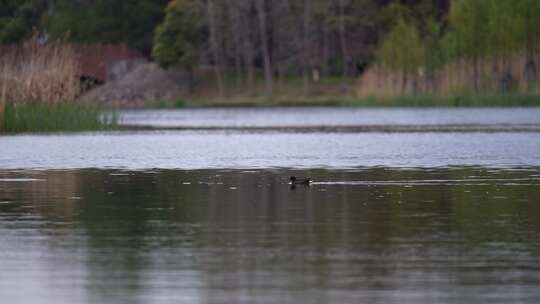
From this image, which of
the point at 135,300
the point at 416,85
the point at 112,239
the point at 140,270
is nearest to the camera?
the point at 135,300

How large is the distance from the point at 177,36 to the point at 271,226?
3271 inches

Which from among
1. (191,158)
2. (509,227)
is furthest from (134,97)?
(509,227)

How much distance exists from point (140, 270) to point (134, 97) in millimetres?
87954

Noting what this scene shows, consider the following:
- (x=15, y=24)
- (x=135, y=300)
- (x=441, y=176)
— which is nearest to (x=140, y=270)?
(x=135, y=300)

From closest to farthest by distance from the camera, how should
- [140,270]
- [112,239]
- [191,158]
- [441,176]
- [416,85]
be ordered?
[140,270] < [112,239] < [441,176] < [191,158] < [416,85]

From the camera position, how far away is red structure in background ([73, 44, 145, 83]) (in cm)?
9994

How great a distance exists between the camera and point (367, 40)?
10288cm

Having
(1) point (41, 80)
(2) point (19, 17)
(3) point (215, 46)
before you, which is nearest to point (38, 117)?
(1) point (41, 80)

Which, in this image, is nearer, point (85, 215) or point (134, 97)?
point (85, 215)

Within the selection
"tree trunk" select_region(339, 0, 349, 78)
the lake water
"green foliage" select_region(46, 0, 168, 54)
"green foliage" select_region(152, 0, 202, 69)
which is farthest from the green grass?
"green foliage" select_region(46, 0, 168, 54)

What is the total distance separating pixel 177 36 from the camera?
327 feet

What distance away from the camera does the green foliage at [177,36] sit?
3856 inches

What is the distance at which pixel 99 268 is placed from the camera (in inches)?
542

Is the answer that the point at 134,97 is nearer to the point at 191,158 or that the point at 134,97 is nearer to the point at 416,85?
the point at 416,85
